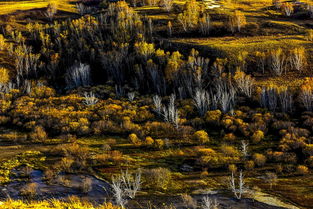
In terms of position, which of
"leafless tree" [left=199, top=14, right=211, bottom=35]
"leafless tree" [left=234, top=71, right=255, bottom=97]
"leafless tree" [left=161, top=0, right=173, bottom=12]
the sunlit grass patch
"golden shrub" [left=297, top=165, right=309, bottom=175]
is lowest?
"golden shrub" [left=297, top=165, right=309, bottom=175]

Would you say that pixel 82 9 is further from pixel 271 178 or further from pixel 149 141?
pixel 271 178

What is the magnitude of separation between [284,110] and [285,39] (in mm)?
30218

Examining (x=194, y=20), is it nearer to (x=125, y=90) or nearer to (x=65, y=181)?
(x=125, y=90)

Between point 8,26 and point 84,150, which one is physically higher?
point 8,26

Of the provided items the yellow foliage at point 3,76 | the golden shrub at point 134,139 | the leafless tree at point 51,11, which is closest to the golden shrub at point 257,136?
the golden shrub at point 134,139

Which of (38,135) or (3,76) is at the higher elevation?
(3,76)

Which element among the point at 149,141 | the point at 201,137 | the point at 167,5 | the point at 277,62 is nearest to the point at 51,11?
the point at 167,5

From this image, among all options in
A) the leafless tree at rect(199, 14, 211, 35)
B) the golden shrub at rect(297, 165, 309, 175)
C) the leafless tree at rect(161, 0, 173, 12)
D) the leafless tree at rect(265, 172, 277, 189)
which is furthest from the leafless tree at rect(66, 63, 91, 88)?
the golden shrub at rect(297, 165, 309, 175)

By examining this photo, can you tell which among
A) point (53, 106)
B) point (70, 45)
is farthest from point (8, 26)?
point (53, 106)

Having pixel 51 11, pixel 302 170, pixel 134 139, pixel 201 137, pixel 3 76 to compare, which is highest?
pixel 51 11

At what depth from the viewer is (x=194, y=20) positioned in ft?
297

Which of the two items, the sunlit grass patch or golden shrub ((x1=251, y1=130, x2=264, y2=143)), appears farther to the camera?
the sunlit grass patch

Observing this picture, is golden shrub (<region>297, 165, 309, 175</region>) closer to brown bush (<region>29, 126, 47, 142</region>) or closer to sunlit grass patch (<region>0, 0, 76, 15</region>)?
brown bush (<region>29, 126, 47, 142</region>)

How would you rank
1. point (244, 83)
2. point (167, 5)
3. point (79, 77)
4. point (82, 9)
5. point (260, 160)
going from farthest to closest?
1. point (82, 9)
2. point (167, 5)
3. point (79, 77)
4. point (244, 83)
5. point (260, 160)
